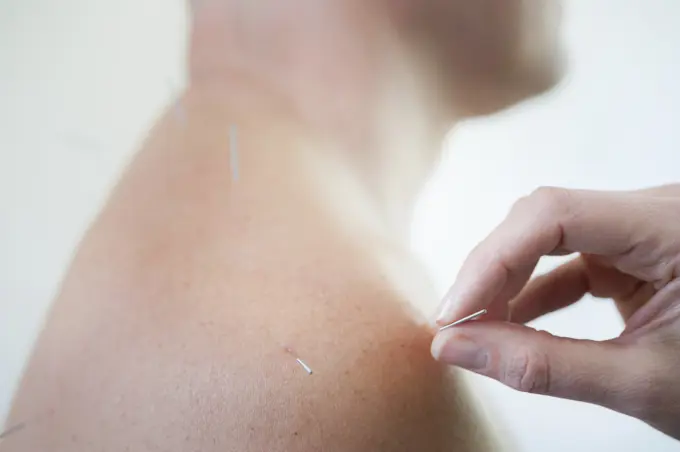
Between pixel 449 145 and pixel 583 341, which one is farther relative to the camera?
pixel 449 145

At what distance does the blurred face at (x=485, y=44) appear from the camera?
29.4 inches

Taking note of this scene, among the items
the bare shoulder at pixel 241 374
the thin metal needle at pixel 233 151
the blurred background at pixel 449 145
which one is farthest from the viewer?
the blurred background at pixel 449 145

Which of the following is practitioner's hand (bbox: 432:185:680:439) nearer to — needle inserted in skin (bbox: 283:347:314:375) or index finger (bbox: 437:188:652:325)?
index finger (bbox: 437:188:652:325)

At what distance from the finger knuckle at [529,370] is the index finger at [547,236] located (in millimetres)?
57

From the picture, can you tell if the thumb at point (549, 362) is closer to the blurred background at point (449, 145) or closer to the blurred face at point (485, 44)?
the blurred background at point (449, 145)

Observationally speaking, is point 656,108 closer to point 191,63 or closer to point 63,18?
point 191,63

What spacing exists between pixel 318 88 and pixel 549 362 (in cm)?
37

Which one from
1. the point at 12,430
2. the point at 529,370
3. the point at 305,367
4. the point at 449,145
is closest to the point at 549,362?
the point at 529,370

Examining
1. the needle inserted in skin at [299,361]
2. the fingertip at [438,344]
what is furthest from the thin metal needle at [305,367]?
the fingertip at [438,344]

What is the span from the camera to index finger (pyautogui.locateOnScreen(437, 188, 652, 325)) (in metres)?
0.49

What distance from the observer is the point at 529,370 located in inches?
18.1

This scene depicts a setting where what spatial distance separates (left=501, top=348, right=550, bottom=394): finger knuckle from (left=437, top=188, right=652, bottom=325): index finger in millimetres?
57

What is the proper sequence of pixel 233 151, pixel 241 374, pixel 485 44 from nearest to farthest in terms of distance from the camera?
pixel 241 374, pixel 233 151, pixel 485 44

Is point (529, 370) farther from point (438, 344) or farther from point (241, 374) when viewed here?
point (241, 374)
